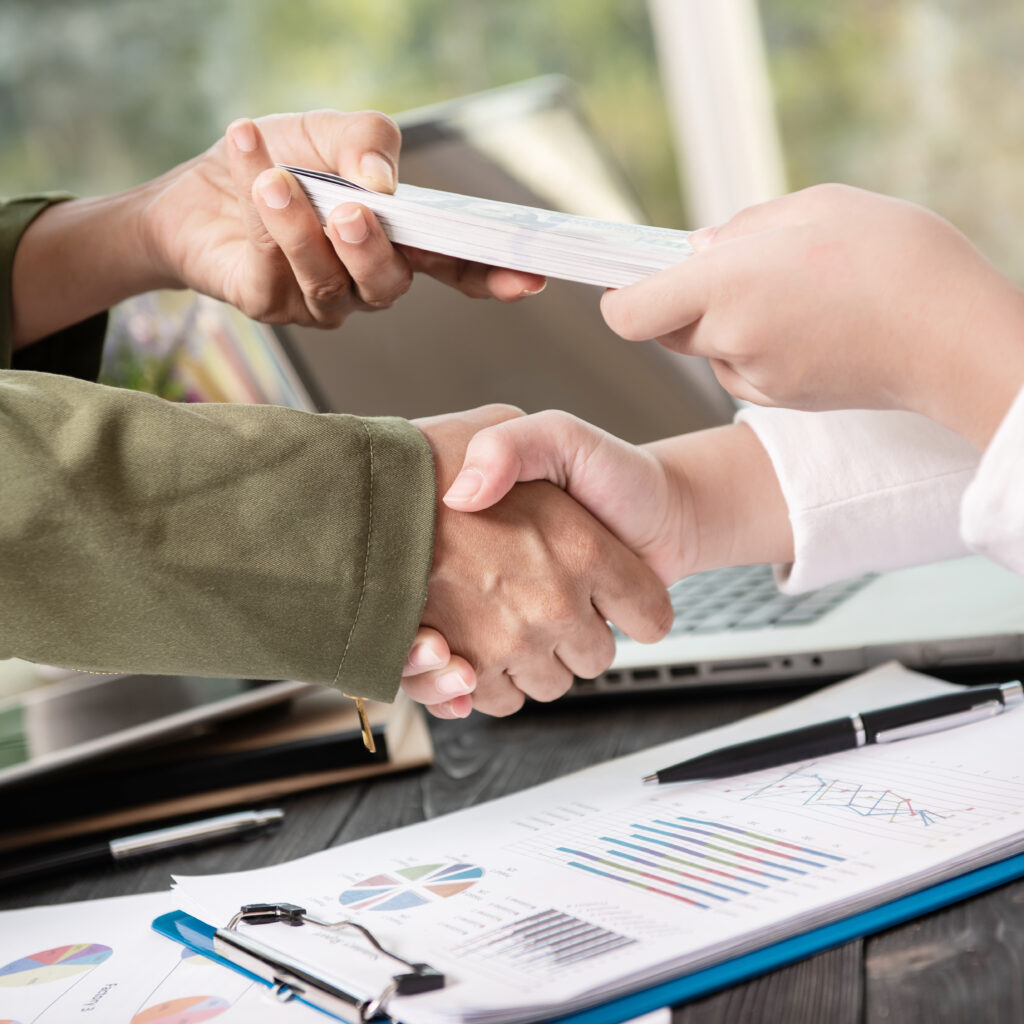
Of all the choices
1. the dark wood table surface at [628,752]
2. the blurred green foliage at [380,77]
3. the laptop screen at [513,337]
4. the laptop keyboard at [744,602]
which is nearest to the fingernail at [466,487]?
the dark wood table surface at [628,752]

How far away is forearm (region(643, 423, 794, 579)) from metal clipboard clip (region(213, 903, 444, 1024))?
359 mm

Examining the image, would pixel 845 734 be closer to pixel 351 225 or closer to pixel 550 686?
pixel 550 686

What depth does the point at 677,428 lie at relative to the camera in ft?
4.01

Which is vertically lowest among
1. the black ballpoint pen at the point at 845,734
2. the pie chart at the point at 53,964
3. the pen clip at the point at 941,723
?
the pen clip at the point at 941,723

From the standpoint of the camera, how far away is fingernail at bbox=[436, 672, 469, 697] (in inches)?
24.9

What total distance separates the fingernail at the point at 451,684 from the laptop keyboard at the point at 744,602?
0.96 feet

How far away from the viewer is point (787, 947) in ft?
1.41

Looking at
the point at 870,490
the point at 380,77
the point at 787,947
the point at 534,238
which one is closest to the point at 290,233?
the point at 534,238

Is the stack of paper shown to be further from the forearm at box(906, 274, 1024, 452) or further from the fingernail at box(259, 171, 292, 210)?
the fingernail at box(259, 171, 292, 210)

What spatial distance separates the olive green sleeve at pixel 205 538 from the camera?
20.9 inches

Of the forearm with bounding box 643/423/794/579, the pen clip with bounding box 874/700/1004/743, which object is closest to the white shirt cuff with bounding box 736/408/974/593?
the forearm with bounding box 643/423/794/579

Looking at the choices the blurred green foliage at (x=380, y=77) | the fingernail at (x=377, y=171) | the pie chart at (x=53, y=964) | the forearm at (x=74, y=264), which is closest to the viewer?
the pie chart at (x=53, y=964)

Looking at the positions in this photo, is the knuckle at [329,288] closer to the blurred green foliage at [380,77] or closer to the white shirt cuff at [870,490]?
the white shirt cuff at [870,490]

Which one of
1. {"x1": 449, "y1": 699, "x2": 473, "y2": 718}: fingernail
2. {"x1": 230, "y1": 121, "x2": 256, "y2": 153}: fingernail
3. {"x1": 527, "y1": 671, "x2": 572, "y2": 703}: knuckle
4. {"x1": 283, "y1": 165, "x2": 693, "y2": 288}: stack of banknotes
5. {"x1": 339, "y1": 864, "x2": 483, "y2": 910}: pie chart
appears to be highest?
{"x1": 230, "y1": 121, "x2": 256, "y2": 153}: fingernail
